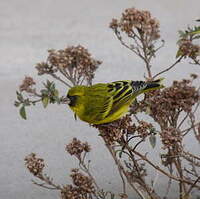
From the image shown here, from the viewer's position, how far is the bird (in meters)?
1.01

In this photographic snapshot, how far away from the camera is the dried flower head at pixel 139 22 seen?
1044 mm

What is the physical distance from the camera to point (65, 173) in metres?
1.63

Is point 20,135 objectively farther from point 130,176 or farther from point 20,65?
point 130,176

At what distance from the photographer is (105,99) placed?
1061mm

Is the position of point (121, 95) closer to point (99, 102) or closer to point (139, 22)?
point (99, 102)

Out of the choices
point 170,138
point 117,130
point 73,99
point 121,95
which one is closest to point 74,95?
point 73,99

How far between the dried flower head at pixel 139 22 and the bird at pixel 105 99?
5.3 inches

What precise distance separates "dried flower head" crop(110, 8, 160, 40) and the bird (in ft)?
0.44

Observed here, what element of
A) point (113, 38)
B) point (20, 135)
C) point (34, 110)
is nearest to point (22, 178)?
point (20, 135)

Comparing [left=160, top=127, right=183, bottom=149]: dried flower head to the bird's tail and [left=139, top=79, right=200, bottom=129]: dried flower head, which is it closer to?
[left=139, top=79, right=200, bottom=129]: dried flower head

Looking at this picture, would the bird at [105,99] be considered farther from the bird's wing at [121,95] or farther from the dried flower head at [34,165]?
the dried flower head at [34,165]

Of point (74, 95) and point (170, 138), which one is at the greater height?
point (74, 95)

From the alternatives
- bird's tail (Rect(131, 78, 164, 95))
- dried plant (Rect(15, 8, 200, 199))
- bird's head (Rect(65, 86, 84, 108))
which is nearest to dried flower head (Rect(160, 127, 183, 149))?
dried plant (Rect(15, 8, 200, 199))

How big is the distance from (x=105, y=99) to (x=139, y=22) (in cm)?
21
